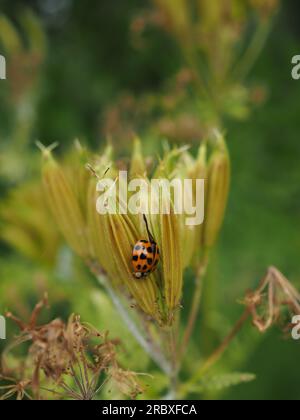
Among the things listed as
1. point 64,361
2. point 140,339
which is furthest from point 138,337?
point 64,361

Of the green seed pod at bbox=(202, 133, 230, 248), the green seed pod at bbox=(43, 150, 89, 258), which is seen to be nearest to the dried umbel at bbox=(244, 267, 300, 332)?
the green seed pod at bbox=(202, 133, 230, 248)

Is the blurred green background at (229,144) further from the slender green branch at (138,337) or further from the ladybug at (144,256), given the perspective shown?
the ladybug at (144,256)

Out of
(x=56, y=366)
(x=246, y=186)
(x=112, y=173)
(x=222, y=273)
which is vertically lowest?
(x=56, y=366)

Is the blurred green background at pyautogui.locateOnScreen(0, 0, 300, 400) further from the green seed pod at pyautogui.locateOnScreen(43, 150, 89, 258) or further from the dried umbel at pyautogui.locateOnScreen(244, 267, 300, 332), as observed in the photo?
the dried umbel at pyautogui.locateOnScreen(244, 267, 300, 332)

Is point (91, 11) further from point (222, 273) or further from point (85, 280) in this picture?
point (85, 280)

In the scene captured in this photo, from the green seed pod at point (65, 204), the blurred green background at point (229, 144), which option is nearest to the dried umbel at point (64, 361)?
the green seed pod at point (65, 204)

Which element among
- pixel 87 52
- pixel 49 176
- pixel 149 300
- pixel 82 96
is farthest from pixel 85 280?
pixel 87 52
